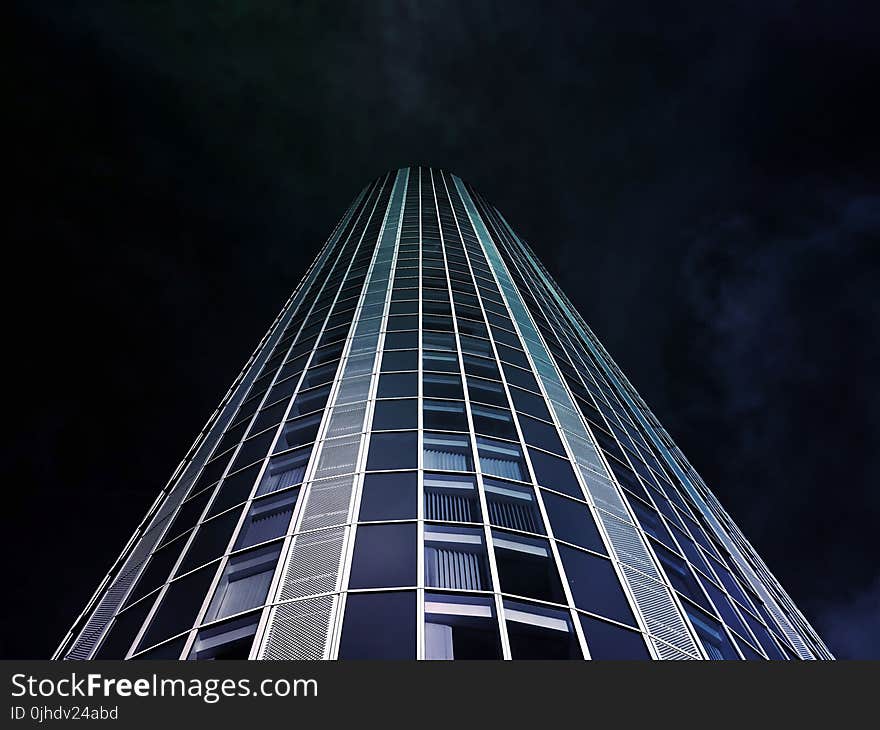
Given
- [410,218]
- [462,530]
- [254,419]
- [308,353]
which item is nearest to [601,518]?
[462,530]

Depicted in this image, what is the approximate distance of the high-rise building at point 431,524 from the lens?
2022 cm

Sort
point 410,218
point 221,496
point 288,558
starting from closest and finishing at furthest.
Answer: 1. point 288,558
2. point 221,496
3. point 410,218

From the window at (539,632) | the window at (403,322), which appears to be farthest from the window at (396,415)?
the window at (539,632)

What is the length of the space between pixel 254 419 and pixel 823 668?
89.9 ft

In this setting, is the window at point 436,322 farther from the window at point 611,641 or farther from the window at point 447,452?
the window at point 611,641

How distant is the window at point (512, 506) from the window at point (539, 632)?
4.04 meters

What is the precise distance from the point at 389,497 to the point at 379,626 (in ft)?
21.3

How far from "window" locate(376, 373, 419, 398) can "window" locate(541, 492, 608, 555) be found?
9534mm

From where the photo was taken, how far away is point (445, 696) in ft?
50.1

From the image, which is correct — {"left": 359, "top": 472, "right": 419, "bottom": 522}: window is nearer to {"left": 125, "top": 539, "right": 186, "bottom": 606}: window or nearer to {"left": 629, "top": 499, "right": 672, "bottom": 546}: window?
{"left": 125, "top": 539, "right": 186, "bottom": 606}: window

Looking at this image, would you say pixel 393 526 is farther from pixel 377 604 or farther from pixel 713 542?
pixel 713 542

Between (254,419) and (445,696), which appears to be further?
(254,419)

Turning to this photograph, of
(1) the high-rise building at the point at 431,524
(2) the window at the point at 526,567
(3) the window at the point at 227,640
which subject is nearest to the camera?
(3) the window at the point at 227,640

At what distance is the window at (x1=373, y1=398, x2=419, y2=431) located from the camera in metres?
30.4
